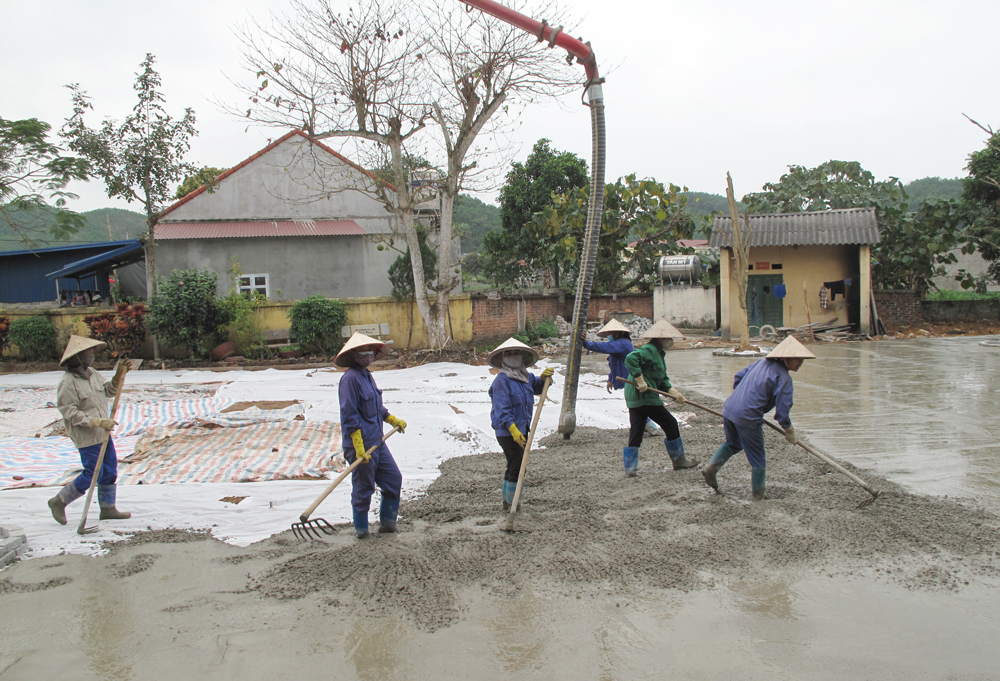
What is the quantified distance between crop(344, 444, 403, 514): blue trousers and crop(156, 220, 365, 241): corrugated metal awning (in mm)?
16248

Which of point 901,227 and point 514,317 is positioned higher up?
point 901,227

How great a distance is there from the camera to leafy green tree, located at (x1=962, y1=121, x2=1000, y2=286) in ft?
69.3

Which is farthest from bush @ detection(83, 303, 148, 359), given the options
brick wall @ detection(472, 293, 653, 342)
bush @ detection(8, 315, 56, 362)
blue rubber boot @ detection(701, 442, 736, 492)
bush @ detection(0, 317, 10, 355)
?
blue rubber boot @ detection(701, 442, 736, 492)

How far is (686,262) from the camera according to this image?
71.2 feet

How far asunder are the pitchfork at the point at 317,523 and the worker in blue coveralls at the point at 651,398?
88.9 inches

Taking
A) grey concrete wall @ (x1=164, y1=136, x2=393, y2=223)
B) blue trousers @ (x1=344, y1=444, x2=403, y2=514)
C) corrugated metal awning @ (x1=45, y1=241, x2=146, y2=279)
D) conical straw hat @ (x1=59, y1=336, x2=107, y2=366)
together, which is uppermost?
grey concrete wall @ (x1=164, y1=136, x2=393, y2=223)

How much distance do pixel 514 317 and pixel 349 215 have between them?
677 cm

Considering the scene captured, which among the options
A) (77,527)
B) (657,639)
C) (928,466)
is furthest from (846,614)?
(77,527)

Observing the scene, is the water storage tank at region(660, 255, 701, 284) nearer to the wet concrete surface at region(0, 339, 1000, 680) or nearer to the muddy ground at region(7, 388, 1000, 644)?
the wet concrete surface at region(0, 339, 1000, 680)

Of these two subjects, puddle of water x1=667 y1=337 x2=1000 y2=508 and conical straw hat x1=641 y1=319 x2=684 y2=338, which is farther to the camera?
conical straw hat x1=641 y1=319 x2=684 y2=338

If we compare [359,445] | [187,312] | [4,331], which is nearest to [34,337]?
[4,331]

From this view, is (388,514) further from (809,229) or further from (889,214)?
(889,214)

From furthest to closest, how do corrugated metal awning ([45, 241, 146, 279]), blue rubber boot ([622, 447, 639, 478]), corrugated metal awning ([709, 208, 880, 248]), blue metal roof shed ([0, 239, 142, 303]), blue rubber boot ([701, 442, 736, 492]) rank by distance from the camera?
blue metal roof shed ([0, 239, 142, 303])
corrugated metal awning ([709, 208, 880, 248])
corrugated metal awning ([45, 241, 146, 279])
blue rubber boot ([622, 447, 639, 478])
blue rubber boot ([701, 442, 736, 492])

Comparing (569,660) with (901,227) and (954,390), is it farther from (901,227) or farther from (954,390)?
(901,227)
